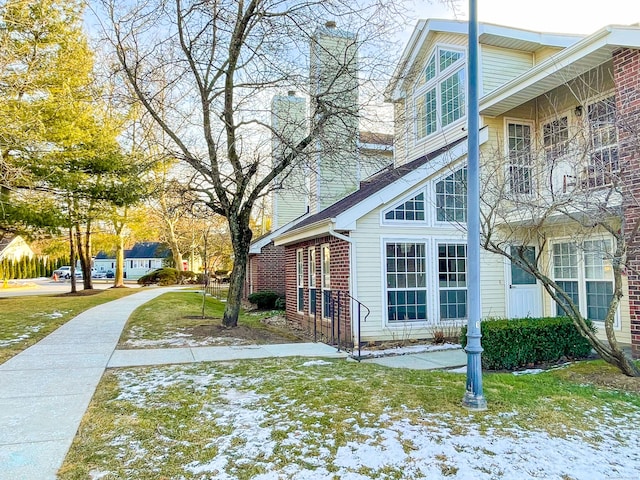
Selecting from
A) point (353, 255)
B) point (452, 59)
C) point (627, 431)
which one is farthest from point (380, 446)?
point (452, 59)

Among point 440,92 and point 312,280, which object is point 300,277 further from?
point 440,92


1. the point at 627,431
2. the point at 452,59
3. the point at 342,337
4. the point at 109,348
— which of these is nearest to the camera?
the point at 627,431

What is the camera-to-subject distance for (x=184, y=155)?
Answer: 1023 centimetres

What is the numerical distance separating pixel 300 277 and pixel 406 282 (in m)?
4.39

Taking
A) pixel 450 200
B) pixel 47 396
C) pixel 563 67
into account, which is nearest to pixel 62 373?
pixel 47 396

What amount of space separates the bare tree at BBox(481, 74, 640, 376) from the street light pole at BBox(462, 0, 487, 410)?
4.36 ft

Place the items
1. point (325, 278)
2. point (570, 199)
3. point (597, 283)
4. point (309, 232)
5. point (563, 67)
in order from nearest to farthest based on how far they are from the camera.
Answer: point (570, 199) < point (563, 67) < point (597, 283) < point (309, 232) < point (325, 278)

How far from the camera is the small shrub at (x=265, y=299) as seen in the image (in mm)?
18672

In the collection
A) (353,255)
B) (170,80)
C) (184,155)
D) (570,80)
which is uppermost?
(170,80)

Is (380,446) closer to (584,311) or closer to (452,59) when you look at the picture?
(584,311)

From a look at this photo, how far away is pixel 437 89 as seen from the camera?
12680 mm

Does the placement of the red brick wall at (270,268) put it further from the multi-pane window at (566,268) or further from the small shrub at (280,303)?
the multi-pane window at (566,268)

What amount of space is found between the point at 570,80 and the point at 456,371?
19.9ft

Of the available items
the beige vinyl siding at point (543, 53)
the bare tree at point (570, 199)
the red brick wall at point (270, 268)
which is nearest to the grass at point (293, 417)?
the bare tree at point (570, 199)
